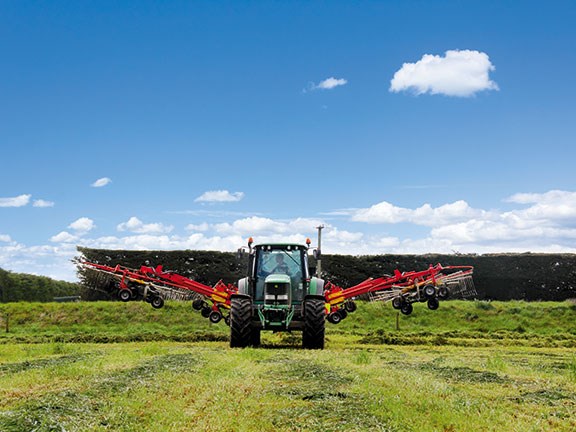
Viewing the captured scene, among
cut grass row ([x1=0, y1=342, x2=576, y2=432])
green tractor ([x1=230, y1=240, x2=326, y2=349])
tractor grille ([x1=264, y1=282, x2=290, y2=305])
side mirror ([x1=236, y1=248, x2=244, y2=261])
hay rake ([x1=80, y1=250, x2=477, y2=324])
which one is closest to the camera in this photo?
cut grass row ([x1=0, y1=342, x2=576, y2=432])

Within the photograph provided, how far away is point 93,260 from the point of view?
31.5m

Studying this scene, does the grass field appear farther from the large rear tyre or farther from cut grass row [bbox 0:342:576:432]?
the large rear tyre

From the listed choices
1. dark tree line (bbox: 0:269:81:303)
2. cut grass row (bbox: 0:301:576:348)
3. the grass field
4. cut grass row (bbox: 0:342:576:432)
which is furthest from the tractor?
dark tree line (bbox: 0:269:81:303)

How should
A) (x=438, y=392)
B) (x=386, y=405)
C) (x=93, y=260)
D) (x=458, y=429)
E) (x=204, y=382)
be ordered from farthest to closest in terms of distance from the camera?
(x=93, y=260)
(x=204, y=382)
(x=438, y=392)
(x=386, y=405)
(x=458, y=429)

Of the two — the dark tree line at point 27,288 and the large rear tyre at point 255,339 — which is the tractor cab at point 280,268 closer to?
the large rear tyre at point 255,339

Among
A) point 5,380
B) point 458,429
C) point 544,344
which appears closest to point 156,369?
point 5,380

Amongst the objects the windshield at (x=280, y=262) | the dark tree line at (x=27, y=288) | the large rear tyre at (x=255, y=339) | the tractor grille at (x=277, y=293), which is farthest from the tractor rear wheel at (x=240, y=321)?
the dark tree line at (x=27, y=288)

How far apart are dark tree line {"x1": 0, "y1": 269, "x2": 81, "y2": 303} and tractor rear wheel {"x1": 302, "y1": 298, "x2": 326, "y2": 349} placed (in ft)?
74.0

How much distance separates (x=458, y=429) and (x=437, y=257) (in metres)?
27.9

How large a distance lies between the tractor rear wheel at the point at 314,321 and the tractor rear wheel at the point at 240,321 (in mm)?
1370

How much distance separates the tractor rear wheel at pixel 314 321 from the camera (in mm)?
15438

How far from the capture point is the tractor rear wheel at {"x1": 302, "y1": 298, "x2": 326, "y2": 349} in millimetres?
15438

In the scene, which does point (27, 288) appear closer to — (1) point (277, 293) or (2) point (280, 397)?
(1) point (277, 293)

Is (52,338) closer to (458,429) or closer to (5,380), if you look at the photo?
(5,380)
